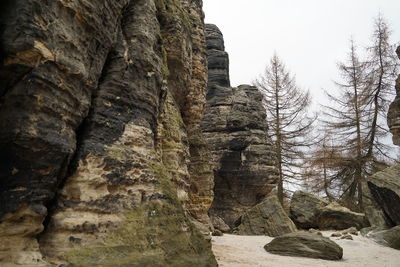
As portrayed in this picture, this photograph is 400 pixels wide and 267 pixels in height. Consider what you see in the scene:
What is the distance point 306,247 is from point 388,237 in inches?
162

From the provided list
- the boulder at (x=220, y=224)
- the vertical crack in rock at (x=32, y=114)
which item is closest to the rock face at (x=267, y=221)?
the boulder at (x=220, y=224)

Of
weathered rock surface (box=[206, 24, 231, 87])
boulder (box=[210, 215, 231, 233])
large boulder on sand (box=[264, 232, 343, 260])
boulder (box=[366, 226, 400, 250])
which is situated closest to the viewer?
large boulder on sand (box=[264, 232, 343, 260])

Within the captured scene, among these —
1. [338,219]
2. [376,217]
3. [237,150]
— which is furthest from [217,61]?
[376,217]

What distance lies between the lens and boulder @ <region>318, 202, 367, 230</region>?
1399cm

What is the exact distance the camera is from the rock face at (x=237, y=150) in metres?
19.2

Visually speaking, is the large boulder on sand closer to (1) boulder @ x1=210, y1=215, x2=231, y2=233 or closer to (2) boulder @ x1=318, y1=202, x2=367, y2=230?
(2) boulder @ x1=318, y1=202, x2=367, y2=230

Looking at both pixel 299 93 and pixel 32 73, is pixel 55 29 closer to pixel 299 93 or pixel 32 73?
pixel 32 73

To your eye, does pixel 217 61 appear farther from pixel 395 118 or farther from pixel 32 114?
pixel 32 114

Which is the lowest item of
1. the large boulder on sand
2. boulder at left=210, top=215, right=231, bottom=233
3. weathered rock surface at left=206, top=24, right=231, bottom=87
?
the large boulder on sand

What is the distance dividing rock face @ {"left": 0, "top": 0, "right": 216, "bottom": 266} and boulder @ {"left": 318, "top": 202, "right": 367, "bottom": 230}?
10998 millimetres

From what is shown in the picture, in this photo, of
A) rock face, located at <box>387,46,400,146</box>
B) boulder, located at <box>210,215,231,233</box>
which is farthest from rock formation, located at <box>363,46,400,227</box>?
boulder, located at <box>210,215,231,233</box>

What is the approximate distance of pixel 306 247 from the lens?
26.4ft

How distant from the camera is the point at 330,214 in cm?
1416

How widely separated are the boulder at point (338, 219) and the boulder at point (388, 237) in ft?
10.0
